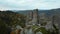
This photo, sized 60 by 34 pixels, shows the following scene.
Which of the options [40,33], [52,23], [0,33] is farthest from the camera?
[0,33]

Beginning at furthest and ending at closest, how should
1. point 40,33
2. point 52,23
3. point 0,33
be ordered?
point 0,33 → point 52,23 → point 40,33

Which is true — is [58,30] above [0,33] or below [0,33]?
above

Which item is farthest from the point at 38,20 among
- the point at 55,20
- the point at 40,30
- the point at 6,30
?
the point at 40,30

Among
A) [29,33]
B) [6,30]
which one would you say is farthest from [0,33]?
[29,33]

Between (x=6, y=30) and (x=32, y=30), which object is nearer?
(x=32, y=30)

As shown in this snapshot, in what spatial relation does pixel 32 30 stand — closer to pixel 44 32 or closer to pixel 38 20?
pixel 44 32

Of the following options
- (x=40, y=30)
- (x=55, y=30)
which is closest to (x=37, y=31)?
(x=40, y=30)

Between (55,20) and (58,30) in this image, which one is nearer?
(58,30)

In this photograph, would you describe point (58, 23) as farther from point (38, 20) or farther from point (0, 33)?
point (0, 33)

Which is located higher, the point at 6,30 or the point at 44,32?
the point at 44,32
